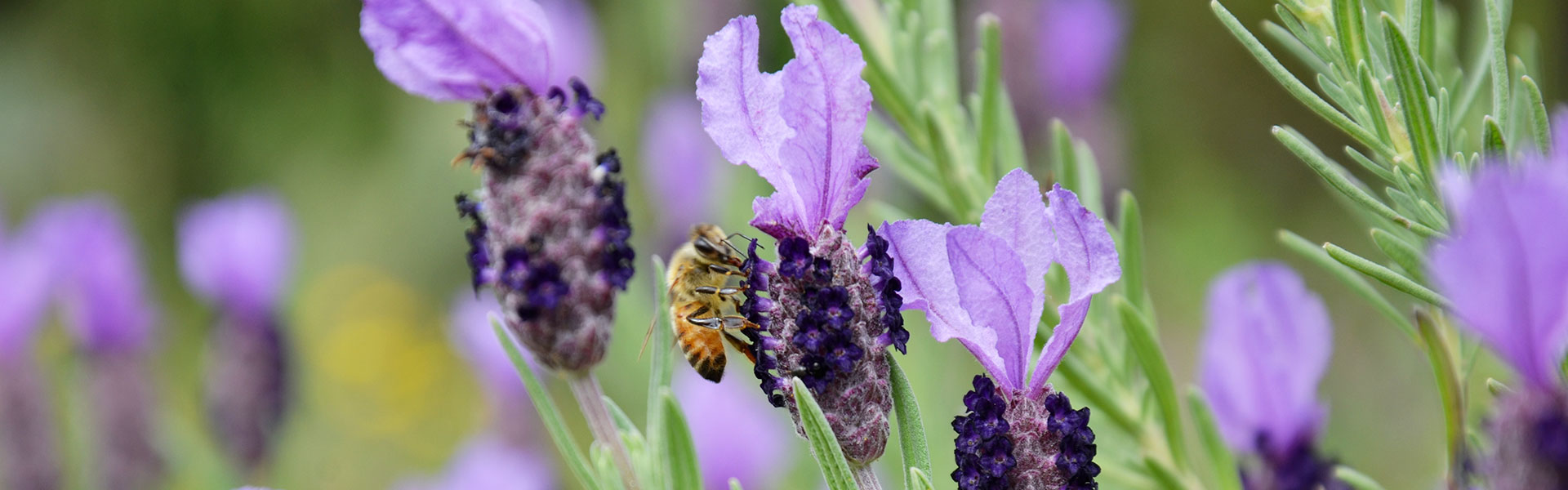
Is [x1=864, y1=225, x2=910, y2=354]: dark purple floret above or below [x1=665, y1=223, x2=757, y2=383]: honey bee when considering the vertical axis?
above

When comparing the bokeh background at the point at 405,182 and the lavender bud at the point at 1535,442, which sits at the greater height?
the lavender bud at the point at 1535,442

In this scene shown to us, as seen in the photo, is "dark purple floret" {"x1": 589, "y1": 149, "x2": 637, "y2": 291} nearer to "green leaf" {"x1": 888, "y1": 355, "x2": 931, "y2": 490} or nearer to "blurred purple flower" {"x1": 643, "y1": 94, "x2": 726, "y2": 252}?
"green leaf" {"x1": 888, "y1": 355, "x2": 931, "y2": 490}

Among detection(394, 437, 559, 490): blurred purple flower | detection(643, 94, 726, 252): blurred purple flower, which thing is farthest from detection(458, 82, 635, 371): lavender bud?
detection(643, 94, 726, 252): blurred purple flower

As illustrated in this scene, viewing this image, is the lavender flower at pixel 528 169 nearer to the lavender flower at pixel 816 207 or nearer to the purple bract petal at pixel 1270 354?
the lavender flower at pixel 816 207

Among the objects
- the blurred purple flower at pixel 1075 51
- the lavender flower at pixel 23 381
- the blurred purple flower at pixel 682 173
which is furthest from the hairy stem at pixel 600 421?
the blurred purple flower at pixel 1075 51

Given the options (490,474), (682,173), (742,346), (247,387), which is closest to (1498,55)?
(742,346)

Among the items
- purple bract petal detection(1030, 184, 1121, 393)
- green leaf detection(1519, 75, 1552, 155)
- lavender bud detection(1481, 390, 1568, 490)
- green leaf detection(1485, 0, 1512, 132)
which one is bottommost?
lavender bud detection(1481, 390, 1568, 490)
